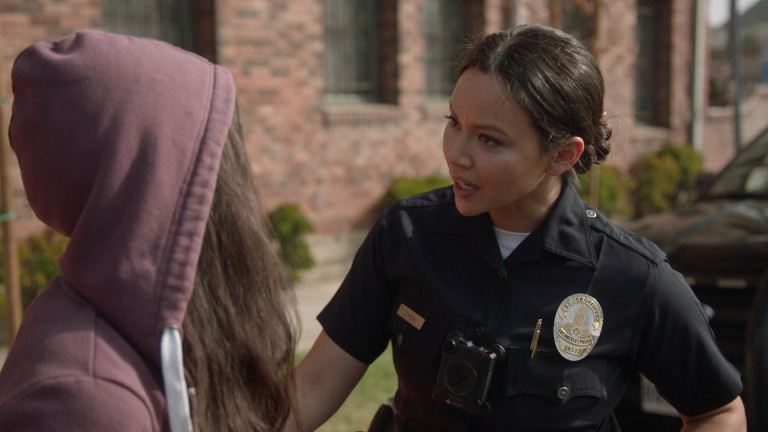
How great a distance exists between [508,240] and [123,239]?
3.40 ft

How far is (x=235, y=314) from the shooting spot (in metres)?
1.26

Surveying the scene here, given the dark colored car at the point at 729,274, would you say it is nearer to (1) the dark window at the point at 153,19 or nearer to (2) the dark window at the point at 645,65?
(1) the dark window at the point at 153,19

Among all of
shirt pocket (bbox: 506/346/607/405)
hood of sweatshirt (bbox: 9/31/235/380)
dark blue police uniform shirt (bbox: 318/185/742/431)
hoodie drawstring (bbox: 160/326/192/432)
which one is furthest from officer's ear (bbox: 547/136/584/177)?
hoodie drawstring (bbox: 160/326/192/432)

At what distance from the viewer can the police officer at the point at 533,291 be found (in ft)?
5.72

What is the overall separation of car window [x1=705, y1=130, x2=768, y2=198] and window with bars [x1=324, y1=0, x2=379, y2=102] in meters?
4.47

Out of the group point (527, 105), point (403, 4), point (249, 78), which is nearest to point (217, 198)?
point (527, 105)

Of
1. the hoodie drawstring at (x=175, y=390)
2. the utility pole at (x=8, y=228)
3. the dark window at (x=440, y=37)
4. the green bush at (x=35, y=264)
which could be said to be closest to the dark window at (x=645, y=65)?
the dark window at (x=440, y=37)

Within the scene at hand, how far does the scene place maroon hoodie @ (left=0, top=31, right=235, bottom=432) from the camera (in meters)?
1.11

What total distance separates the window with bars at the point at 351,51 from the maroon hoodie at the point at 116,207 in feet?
23.0

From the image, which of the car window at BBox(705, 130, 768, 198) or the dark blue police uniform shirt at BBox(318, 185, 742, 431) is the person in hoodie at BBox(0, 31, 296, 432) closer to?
the dark blue police uniform shirt at BBox(318, 185, 742, 431)

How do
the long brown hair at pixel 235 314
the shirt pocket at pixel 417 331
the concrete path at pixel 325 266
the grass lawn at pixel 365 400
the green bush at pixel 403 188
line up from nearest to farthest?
the long brown hair at pixel 235 314, the shirt pocket at pixel 417 331, the grass lawn at pixel 365 400, the concrete path at pixel 325 266, the green bush at pixel 403 188

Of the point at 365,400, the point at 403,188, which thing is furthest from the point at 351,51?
the point at 365,400

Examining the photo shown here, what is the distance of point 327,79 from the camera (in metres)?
8.06

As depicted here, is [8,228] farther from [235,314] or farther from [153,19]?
[153,19]
